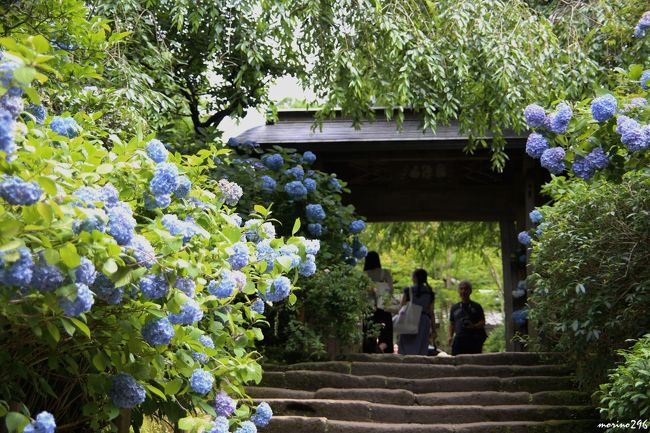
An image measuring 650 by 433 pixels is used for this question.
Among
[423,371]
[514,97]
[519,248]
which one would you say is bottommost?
[423,371]

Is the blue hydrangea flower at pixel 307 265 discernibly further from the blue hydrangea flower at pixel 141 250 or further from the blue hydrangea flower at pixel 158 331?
the blue hydrangea flower at pixel 141 250

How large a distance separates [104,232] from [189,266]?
0.34 meters

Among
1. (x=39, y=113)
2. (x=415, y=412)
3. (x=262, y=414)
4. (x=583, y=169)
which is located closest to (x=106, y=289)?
(x=39, y=113)

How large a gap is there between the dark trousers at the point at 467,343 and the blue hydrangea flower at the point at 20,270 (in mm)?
8677

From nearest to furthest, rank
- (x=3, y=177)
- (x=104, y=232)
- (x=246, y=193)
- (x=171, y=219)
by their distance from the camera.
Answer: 1. (x=3, y=177)
2. (x=104, y=232)
3. (x=171, y=219)
4. (x=246, y=193)

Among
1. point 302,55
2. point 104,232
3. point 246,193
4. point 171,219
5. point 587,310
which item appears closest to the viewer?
point 104,232

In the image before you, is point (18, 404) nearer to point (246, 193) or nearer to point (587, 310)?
point (587, 310)

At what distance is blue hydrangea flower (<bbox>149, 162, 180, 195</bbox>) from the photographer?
3.25m

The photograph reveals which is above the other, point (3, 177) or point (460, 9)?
A: point (460, 9)

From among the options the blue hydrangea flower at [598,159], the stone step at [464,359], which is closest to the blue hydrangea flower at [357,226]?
the stone step at [464,359]

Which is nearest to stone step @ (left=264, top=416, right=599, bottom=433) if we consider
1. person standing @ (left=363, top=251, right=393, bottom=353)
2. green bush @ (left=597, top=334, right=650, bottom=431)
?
green bush @ (left=597, top=334, right=650, bottom=431)

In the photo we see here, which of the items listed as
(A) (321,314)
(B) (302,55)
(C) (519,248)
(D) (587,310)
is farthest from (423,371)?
(C) (519,248)

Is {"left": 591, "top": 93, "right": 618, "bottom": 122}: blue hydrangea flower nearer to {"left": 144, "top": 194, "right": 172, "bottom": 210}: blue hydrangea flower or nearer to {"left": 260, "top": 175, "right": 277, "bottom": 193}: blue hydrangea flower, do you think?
{"left": 144, "top": 194, "right": 172, "bottom": 210}: blue hydrangea flower

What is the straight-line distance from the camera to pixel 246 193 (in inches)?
335
